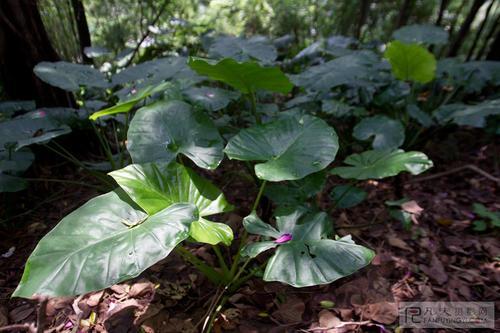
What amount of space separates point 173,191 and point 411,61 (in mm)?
1438

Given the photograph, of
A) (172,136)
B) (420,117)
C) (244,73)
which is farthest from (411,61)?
(172,136)

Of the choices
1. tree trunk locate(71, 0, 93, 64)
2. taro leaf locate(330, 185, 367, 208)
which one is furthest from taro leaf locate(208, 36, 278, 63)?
tree trunk locate(71, 0, 93, 64)

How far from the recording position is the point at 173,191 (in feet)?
2.97

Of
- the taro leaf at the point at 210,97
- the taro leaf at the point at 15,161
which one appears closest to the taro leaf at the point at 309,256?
the taro leaf at the point at 210,97

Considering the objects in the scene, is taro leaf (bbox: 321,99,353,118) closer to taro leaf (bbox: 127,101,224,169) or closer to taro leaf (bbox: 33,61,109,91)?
taro leaf (bbox: 127,101,224,169)

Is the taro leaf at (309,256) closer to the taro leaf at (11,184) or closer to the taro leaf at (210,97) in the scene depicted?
the taro leaf at (210,97)

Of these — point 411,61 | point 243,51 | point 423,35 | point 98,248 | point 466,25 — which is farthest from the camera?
point 466,25

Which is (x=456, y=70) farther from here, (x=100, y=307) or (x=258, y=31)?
(x=258, y=31)

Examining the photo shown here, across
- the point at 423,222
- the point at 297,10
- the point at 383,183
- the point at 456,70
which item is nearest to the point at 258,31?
the point at 297,10

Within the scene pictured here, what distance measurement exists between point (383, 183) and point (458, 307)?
2.71ft

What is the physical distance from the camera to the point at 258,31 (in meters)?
5.12

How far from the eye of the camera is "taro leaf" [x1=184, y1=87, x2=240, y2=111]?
54.9 inches

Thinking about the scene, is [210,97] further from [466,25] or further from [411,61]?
[466,25]

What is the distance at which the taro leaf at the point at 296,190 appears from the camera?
111cm
